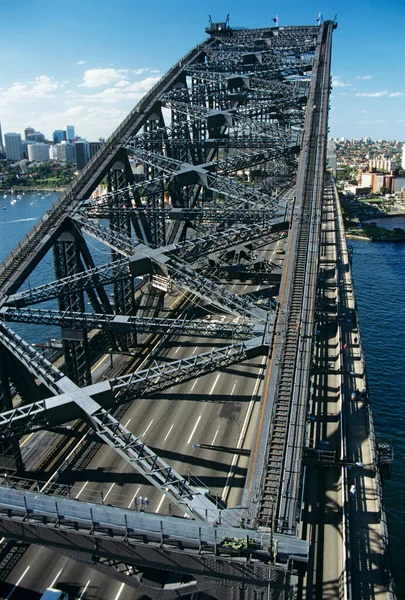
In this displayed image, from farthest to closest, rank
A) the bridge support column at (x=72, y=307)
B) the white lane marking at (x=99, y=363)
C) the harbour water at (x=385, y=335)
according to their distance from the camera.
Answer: the white lane marking at (x=99, y=363)
the harbour water at (x=385, y=335)
the bridge support column at (x=72, y=307)

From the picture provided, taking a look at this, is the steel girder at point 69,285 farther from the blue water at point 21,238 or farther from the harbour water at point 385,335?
the harbour water at point 385,335

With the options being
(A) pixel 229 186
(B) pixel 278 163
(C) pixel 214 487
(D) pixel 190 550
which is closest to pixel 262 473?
(D) pixel 190 550

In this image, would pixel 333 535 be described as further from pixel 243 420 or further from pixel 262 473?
pixel 243 420

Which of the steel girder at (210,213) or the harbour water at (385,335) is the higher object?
the steel girder at (210,213)

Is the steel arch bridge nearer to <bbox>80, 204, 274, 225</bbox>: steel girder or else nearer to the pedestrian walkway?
<bbox>80, 204, 274, 225</bbox>: steel girder

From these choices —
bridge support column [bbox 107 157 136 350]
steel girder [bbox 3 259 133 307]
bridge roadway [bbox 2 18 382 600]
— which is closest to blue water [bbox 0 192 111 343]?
steel girder [bbox 3 259 133 307]

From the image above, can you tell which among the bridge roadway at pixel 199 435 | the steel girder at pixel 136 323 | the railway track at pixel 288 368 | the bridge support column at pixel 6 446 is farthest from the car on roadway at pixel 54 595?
the steel girder at pixel 136 323
